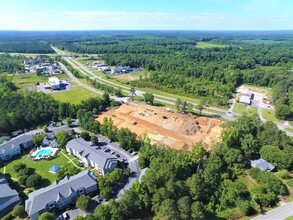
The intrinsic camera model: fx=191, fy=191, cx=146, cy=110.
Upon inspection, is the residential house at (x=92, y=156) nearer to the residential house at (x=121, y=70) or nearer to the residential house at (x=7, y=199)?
the residential house at (x=7, y=199)

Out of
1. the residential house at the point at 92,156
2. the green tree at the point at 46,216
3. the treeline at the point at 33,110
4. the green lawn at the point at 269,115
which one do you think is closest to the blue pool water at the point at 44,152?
the residential house at the point at 92,156

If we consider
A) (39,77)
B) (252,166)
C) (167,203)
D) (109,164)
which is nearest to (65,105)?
(109,164)

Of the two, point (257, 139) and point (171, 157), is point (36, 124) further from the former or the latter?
point (257, 139)

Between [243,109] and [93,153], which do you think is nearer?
[93,153]

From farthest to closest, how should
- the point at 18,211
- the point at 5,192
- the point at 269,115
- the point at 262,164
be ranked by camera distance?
the point at 269,115, the point at 262,164, the point at 5,192, the point at 18,211

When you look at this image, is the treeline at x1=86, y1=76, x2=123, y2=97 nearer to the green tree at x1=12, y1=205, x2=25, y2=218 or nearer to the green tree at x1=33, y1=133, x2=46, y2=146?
the green tree at x1=33, y1=133, x2=46, y2=146

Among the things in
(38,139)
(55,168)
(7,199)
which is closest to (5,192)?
(7,199)

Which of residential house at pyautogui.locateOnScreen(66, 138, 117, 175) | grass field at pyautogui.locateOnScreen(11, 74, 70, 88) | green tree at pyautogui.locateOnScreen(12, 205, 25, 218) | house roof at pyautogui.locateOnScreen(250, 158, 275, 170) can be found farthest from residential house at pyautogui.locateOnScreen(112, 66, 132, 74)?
green tree at pyautogui.locateOnScreen(12, 205, 25, 218)

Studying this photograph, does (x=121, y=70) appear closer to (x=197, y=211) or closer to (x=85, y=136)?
(x=85, y=136)
